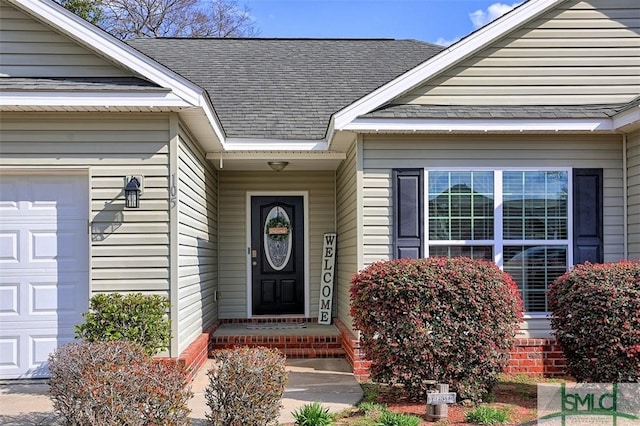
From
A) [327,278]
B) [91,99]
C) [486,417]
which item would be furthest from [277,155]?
[486,417]

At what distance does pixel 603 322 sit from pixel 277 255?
5.81 m

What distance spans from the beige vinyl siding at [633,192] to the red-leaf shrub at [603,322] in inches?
57.4

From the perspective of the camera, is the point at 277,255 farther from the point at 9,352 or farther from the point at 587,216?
the point at 587,216

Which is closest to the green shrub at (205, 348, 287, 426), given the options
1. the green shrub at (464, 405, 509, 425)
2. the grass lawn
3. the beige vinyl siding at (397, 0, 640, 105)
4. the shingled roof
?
the grass lawn

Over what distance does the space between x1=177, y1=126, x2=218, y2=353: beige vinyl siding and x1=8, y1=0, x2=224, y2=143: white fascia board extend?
69 cm

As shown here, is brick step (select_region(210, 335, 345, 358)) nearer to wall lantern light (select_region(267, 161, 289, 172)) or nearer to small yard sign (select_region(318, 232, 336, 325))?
small yard sign (select_region(318, 232, 336, 325))

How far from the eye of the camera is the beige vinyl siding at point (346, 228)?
7465mm

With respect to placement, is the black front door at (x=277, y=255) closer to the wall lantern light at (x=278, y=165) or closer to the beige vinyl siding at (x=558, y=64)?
the wall lantern light at (x=278, y=165)

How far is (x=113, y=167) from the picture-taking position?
21.1 ft

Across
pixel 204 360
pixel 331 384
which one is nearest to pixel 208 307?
pixel 204 360

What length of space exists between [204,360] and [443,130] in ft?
14.2

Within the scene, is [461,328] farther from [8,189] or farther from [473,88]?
[8,189]

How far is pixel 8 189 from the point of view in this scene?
6.49 m

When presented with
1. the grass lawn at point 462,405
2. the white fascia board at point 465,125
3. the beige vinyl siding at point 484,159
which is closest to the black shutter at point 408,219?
the beige vinyl siding at point 484,159
